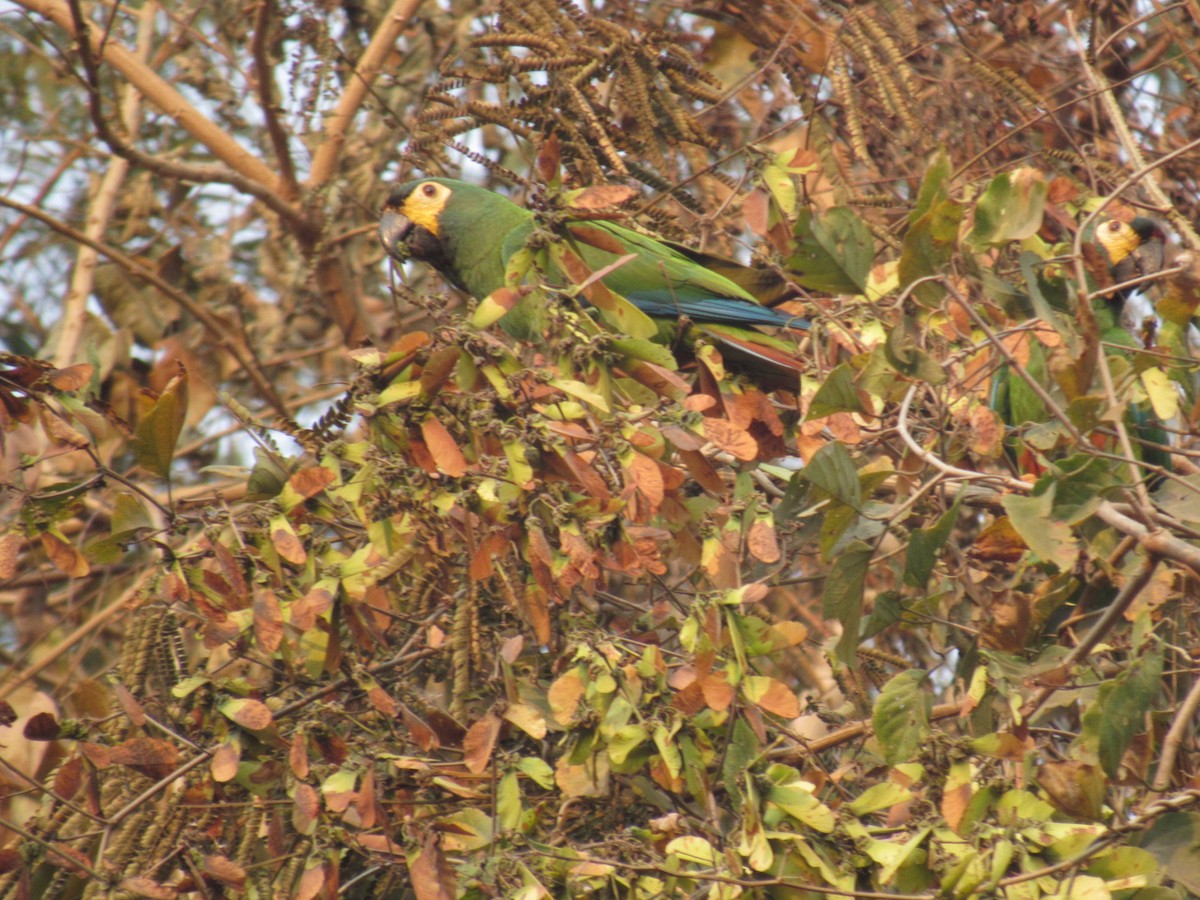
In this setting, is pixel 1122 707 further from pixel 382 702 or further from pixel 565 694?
pixel 382 702

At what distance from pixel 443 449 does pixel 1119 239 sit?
2.38 m

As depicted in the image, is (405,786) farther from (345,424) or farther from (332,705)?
(345,424)

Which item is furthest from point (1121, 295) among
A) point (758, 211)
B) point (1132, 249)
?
point (758, 211)

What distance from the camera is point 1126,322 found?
10.8 feet

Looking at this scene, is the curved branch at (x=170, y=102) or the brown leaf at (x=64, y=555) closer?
the brown leaf at (x=64, y=555)

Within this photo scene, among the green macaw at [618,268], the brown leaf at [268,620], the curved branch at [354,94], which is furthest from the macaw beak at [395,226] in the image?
the brown leaf at [268,620]

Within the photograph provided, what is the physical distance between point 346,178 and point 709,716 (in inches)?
106

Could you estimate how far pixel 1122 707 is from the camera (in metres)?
1.37

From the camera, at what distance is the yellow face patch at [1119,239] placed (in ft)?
10.5

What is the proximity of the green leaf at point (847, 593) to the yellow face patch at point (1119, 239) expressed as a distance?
1974mm

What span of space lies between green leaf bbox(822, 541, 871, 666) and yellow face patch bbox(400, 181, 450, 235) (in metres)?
2.01

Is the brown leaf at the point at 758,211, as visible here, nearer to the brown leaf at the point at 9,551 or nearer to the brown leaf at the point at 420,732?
the brown leaf at the point at 420,732

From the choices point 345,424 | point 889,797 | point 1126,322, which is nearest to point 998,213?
point 889,797

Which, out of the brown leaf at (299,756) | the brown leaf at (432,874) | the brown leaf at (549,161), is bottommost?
the brown leaf at (432,874)
